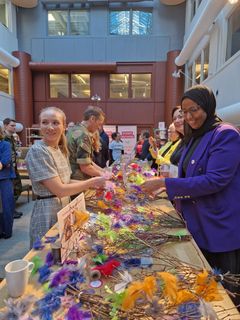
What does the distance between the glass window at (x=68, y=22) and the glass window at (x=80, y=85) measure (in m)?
1.48

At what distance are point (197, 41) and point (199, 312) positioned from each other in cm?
689

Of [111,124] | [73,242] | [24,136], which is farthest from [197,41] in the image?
[73,242]

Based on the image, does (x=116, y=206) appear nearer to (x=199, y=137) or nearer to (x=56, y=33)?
(x=199, y=137)

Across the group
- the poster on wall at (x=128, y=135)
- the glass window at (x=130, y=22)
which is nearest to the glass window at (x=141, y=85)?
the poster on wall at (x=128, y=135)

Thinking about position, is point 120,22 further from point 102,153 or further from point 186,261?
point 186,261

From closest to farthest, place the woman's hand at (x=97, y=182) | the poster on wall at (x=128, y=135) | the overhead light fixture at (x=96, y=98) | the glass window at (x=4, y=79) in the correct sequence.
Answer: the woman's hand at (x=97, y=182)
the glass window at (x=4, y=79)
the overhead light fixture at (x=96, y=98)
the poster on wall at (x=128, y=135)

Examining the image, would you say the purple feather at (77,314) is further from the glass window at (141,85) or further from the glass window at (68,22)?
the glass window at (68,22)

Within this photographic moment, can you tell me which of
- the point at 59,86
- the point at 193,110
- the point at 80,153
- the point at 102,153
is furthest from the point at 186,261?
the point at 59,86

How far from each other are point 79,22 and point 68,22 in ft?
1.26

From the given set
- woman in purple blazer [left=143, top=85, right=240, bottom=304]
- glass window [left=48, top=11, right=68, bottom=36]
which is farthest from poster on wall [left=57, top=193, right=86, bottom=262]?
glass window [left=48, top=11, right=68, bottom=36]

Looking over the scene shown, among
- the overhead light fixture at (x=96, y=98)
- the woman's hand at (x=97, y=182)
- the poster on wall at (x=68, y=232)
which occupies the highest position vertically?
the overhead light fixture at (x=96, y=98)

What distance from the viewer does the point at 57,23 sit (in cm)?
893

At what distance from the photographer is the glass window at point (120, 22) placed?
866 centimetres

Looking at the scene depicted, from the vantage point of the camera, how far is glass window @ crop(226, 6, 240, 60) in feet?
14.5
